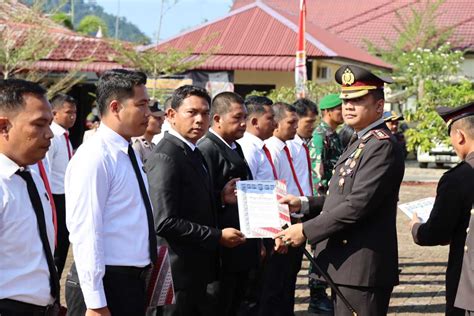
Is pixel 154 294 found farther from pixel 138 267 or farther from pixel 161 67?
pixel 161 67

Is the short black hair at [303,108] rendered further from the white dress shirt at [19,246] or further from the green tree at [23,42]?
the green tree at [23,42]

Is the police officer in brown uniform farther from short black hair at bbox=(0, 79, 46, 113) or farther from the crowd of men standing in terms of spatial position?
short black hair at bbox=(0, 79, 46, 113)

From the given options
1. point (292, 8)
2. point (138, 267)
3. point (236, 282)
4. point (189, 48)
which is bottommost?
point (236, 282)

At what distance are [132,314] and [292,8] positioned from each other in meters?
40.7

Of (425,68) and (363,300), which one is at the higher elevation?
(425,68)

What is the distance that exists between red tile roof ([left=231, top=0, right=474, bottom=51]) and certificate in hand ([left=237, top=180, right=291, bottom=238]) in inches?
1214

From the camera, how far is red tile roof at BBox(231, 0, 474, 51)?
38.2 metres

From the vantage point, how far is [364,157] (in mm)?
5328

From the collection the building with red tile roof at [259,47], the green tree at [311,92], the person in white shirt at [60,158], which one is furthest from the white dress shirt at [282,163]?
the building with red tile roof at [259,47]

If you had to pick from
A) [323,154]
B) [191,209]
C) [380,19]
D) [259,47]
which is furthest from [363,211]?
[380,19]

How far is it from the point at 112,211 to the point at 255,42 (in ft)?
81.2

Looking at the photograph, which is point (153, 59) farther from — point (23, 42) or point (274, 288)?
point (274, 288)

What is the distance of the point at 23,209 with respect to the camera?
3.79 metres

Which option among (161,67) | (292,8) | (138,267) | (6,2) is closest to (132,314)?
(138,267)
